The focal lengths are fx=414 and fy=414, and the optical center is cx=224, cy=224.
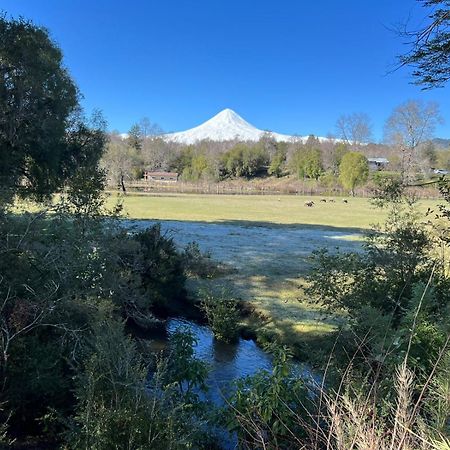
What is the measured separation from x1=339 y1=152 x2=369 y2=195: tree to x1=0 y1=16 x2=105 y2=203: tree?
228ft

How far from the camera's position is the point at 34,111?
1823 centimetres

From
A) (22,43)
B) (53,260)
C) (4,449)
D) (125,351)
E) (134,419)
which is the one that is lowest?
(4,449)

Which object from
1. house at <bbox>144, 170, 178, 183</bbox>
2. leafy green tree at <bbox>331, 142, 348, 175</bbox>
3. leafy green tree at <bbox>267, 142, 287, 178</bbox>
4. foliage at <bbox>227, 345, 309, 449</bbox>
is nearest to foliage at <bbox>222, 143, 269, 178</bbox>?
leafy green tree at <bbox>267, 142, 287, 178</bbox>

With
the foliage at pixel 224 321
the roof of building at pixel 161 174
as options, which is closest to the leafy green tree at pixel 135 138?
the roof of building at pixel 161 174

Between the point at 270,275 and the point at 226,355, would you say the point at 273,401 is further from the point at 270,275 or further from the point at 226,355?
the point at 270,275

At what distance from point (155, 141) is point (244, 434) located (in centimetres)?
13204

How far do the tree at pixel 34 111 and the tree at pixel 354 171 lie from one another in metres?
69.6

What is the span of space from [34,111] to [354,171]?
72319 millimetres

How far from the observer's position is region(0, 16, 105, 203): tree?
17.7 m

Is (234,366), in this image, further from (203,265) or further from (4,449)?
(203,265)

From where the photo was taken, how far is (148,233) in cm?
1423

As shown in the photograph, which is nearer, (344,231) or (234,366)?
(234,366)

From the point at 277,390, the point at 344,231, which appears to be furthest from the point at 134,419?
the point at 344,231

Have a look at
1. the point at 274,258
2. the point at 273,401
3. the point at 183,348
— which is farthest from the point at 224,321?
the point at 274,258
